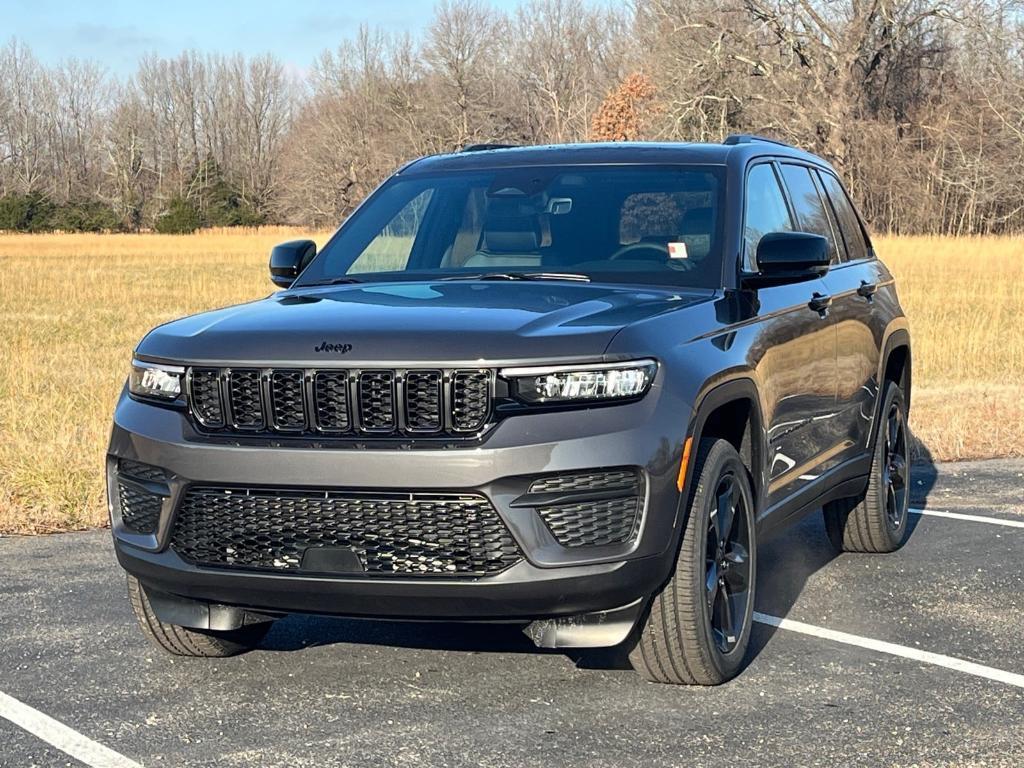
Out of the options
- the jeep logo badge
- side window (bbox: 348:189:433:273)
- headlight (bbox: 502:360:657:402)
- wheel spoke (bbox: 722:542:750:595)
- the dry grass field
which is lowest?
the dry grass field

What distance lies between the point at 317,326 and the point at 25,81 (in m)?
118

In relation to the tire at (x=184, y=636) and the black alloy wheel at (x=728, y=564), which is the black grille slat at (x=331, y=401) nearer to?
the tire at (x=184, y=636)

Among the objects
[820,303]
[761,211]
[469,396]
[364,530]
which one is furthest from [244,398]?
[820,303]

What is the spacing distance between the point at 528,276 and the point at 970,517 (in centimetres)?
392

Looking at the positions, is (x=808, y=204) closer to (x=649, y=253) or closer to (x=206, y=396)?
(x=649, y=253)

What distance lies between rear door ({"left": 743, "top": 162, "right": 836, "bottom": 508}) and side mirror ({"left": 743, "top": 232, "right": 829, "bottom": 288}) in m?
0.08

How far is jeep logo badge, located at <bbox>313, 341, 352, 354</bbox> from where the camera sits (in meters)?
4.35

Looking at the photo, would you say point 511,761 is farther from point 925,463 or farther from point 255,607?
point 925,463

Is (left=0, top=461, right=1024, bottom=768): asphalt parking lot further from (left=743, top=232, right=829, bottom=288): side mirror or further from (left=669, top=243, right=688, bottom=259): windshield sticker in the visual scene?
(left=669, top=243, right=688, bottom=259): windshield sticker

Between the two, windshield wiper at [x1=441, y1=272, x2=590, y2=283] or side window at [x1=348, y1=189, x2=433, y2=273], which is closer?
windshield wiper at [x1=441, y1=272, x2=590, y2=283]

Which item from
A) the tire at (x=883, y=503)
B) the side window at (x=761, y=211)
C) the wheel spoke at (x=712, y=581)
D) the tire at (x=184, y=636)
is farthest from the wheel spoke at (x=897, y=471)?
the tire at (x=184, y=636)

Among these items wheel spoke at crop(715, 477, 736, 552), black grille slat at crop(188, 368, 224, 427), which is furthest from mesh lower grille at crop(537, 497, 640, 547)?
black grille slat at crop(188, 368, 224, 427)

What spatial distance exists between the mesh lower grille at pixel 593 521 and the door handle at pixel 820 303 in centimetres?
209

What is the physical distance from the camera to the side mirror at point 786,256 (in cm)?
542
